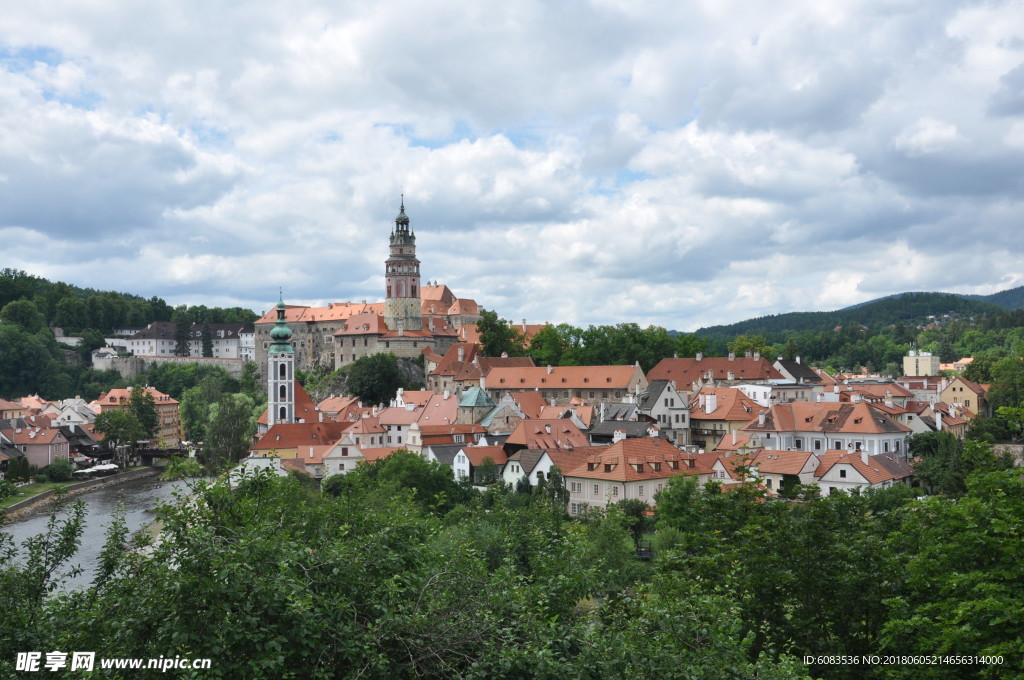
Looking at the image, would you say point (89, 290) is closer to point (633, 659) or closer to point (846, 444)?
point (846, 444)

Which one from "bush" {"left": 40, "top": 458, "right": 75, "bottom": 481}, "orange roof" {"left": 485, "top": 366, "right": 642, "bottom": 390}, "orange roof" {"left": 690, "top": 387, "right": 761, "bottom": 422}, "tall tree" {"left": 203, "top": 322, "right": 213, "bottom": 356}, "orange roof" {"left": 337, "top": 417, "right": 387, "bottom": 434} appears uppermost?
"tall tree" {"left": 203, "top": 322, "right": 213, "bottom": 356}

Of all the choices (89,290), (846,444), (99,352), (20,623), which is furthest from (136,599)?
(89,290)

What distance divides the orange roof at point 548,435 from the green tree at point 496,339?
26.3m

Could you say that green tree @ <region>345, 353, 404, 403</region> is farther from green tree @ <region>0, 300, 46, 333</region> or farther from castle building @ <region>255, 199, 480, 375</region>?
green tree @ <region>0, 300, 46, 333</region>

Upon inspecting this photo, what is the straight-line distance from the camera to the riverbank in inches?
1738

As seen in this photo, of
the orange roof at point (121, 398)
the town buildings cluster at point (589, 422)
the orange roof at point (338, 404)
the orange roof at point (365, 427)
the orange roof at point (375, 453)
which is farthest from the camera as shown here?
the orange roof at point (121, 398)

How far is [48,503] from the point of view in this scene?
46.6 metres

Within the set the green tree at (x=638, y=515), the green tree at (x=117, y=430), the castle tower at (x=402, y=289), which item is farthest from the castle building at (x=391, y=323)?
the green tree at (x=638, y=515)

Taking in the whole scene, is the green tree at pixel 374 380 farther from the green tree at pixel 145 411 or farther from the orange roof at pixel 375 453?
the green tree at pixel 145 411

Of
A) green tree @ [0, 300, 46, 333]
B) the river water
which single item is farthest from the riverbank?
green tree @ [0, 300, 46, 333]

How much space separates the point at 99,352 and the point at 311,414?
2141 inches

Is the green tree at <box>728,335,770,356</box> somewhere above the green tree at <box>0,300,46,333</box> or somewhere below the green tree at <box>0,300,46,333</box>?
below

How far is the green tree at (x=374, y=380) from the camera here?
6644 cm

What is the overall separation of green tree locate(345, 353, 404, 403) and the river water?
625 inches
